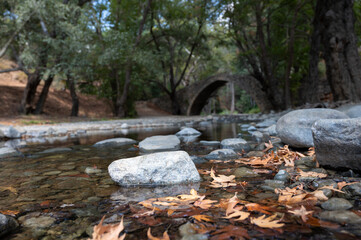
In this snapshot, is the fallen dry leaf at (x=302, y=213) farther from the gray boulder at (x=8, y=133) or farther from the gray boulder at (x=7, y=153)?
the gray boulder at (x=8, y=133)

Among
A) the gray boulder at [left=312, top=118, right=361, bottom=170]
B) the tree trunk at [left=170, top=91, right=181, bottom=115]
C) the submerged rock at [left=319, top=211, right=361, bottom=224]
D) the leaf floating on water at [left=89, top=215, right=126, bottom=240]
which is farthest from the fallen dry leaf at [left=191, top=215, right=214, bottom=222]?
the tree trunk at [left=170, top=91, right=181, bottom=115]

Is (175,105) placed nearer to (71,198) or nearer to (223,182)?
(223,182)

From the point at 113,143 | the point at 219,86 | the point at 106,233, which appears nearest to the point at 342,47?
the point at 113,143

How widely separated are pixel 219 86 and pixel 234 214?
844 inches

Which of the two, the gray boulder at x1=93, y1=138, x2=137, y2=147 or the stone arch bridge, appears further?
the stone arch bridge

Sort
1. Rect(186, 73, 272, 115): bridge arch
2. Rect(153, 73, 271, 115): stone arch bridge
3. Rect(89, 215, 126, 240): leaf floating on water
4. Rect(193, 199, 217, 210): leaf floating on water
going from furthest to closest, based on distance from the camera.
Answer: Rect(153, 73, 271, 115): stone arch bridge
Rect(186, 73, 272, 115): bridge arch
Rect(193, 199, 217, 210): leaf floating on water
Rect(89, 215, 126, 240): leaf floating on water

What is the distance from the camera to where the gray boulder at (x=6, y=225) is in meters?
1.20

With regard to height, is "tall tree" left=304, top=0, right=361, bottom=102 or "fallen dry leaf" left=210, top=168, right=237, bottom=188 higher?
"tall tree" left=304, top=0, right=361, bottom=102

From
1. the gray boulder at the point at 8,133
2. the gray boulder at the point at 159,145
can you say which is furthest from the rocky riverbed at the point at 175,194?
the gray boulder at the point at 8,133

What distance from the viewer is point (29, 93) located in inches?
501

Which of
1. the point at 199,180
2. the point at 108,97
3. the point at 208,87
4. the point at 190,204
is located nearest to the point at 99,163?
the point at 199,180

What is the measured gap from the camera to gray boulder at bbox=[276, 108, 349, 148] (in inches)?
119

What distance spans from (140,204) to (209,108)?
30.3 metres

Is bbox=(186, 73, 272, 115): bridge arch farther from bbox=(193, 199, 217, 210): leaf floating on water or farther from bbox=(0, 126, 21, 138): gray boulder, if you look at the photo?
bbox=(193, 199, 217, 210): leaf floating on water
